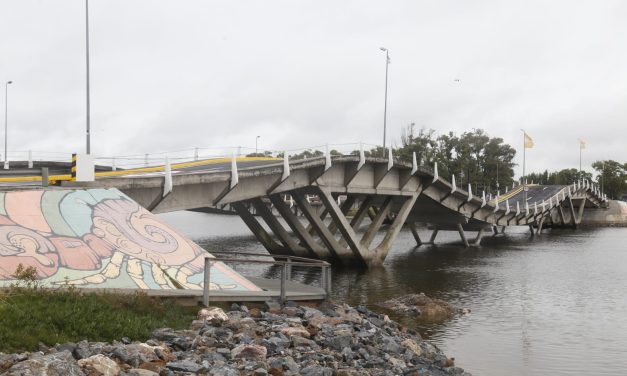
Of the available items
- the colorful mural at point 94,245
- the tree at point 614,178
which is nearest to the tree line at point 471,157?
the tree at point 614,178

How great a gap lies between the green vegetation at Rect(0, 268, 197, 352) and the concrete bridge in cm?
841

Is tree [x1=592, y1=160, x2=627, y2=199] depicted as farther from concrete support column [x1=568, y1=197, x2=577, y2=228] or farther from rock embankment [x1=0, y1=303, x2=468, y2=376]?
rock embankment [x1=0, y1=303, x2=468, y2=376]

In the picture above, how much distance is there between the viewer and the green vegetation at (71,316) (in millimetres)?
11281

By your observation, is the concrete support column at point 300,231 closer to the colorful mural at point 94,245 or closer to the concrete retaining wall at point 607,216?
the colorful mural at point 94,245

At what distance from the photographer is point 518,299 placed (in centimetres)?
3094

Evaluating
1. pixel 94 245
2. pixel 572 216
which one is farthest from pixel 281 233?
pixel 572 216

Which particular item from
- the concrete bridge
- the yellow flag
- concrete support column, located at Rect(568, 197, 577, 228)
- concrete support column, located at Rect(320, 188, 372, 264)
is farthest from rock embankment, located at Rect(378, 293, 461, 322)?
concrete support column, located at Rect(568, 197, 577, 228)

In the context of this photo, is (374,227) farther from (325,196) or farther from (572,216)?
(572,216)

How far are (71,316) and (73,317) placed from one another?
1.8 inches

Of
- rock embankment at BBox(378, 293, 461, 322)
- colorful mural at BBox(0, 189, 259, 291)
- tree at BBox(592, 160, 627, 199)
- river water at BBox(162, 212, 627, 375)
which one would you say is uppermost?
tree at BBox(592, 160, 627, 199)

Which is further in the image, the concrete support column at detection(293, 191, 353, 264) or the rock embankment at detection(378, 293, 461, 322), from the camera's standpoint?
the concrete support column at detection(293, 191, 353, 264)

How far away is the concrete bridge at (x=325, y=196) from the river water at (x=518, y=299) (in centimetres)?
316

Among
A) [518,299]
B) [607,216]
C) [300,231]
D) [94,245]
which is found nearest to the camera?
[94,245]

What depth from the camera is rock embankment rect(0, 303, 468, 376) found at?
10258 mm
